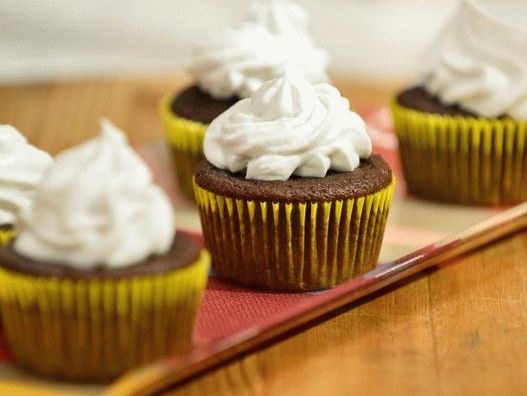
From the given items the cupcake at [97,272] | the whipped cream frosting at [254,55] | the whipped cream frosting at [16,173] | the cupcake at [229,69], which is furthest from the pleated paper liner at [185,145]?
the cupcake at [97,272]

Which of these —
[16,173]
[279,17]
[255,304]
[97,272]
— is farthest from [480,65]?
[97,272]

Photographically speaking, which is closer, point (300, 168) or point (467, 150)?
point (300, 168)

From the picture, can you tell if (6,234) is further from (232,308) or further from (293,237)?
(293,237)

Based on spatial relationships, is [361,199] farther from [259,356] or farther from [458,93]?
[458,93]

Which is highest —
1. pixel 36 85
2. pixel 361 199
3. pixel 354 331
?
pixel 361 199

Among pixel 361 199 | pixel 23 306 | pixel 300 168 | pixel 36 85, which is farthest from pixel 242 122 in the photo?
A: pixel 36 85

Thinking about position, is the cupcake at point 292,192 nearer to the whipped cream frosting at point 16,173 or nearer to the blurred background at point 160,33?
the whipped cream frosting at point 16,173
